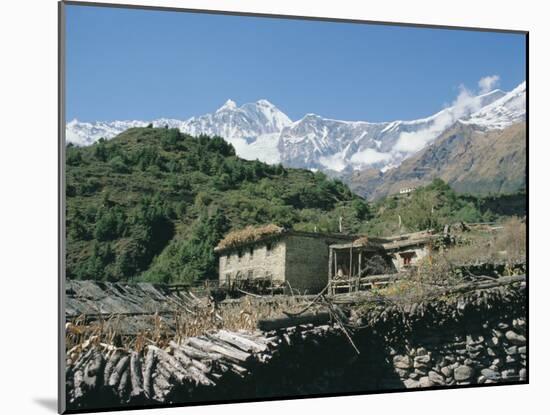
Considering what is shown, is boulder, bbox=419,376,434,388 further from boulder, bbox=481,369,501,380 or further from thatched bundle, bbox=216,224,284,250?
thatched bundle, bbox=216,224,284,250

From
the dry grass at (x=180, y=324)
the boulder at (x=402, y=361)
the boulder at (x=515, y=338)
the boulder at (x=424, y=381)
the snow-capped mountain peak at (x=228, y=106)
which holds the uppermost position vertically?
the snow-capped mountain peak at (x=228, y=106)

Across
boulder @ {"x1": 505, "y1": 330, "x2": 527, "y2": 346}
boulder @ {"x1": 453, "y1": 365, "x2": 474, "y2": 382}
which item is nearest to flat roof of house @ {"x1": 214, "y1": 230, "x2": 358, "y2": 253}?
boulder @ {"x1": 453, "y1": 365, "x2": 474, "y2": 382}

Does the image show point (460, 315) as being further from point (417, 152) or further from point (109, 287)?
point (109, 287)

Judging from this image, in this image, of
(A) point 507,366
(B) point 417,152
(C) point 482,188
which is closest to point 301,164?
(B) point 417,152

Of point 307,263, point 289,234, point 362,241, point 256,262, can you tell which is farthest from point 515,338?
point 256,262

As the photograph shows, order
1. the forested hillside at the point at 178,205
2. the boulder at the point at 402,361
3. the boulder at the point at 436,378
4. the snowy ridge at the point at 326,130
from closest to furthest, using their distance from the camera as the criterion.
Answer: the forested hillside at the point at 178,205, the snowy ridge at the point at 326,130, the boulder at the point at 402,361, the boulder at the point at 436,378

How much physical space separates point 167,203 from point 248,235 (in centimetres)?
94

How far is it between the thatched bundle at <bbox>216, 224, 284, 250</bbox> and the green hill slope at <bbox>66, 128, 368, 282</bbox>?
0.07 metres

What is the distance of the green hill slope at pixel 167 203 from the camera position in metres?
9.66

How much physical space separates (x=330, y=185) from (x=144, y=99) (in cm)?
233

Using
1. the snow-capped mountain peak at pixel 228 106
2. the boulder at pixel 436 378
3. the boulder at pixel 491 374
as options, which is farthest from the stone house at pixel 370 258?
the snow-capped mountain peak at pixel 228 106

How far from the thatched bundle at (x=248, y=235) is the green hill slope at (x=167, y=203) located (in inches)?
2.9

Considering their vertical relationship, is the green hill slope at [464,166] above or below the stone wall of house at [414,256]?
above

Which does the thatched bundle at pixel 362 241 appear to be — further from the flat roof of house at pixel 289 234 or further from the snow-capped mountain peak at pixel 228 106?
the snow-capped mountain peak at pixel 228 106
